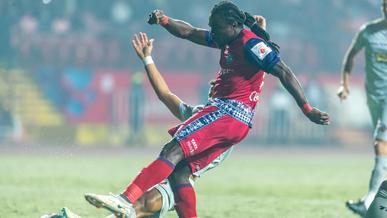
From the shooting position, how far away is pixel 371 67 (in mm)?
10469

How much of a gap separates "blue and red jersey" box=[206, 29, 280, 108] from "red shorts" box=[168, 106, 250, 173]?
185 millimetres

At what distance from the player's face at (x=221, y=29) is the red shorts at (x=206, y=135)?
21.2 inches

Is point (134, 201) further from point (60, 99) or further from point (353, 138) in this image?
point (353, 138)

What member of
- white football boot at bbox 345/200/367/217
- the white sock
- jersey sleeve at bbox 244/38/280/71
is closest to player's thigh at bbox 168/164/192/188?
jersey sleeve at bbox 244/38/280/71

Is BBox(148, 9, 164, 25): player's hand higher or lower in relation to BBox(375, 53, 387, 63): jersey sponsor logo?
higher

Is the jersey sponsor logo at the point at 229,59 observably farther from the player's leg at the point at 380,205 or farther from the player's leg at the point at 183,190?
the player's leg at the point at 380,205

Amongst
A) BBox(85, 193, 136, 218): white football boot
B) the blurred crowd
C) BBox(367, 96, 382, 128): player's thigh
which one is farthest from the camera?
the blurred crowd

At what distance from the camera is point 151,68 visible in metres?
7.65

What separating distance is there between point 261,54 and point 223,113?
21.6 inches

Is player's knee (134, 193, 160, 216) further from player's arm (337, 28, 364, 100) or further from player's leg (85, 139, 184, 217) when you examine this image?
player's arm (337, 28, 364, 100)

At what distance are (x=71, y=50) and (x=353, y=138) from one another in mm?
8962

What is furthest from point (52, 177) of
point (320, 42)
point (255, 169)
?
point (320, 42)

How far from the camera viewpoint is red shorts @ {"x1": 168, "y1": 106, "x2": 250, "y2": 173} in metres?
6.98

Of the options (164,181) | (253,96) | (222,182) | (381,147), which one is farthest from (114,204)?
(222,182)
